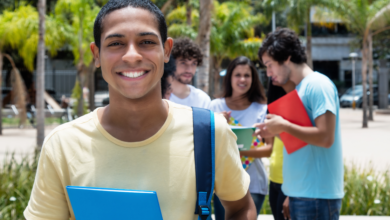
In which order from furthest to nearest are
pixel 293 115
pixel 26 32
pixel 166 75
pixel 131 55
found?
pixel 26 32
pixel 166 75
pixel 293 115
pixel 131 55

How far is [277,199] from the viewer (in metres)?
3.44

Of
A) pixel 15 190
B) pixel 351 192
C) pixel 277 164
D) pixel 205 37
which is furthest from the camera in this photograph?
pixel 205 37

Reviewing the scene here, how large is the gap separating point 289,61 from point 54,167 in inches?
77.1

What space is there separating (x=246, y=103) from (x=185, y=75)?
0.61 meters

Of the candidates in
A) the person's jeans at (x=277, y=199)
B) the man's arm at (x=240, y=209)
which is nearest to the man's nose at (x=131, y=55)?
the man's arm at (x=240, y=209)

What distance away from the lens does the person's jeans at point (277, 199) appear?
331cm

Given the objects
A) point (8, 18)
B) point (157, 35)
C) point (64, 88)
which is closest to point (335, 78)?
point (64, 88)

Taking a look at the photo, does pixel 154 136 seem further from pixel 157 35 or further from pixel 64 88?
pixel 64 88

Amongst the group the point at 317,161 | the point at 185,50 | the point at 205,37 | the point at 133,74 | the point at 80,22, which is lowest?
the point at 317,161

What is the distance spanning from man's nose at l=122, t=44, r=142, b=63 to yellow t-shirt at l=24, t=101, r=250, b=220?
25cm

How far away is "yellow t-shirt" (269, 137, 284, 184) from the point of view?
3.41m

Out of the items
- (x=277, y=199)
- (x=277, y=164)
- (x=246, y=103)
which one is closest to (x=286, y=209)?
(x=277, y=199)

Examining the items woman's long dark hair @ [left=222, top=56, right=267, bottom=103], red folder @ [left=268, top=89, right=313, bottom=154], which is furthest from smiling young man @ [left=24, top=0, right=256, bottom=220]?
woman's long dark hair @ [left=222, top=56, right=267, bottom=103]

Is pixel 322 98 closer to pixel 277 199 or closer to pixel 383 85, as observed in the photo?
pixel 277 199
